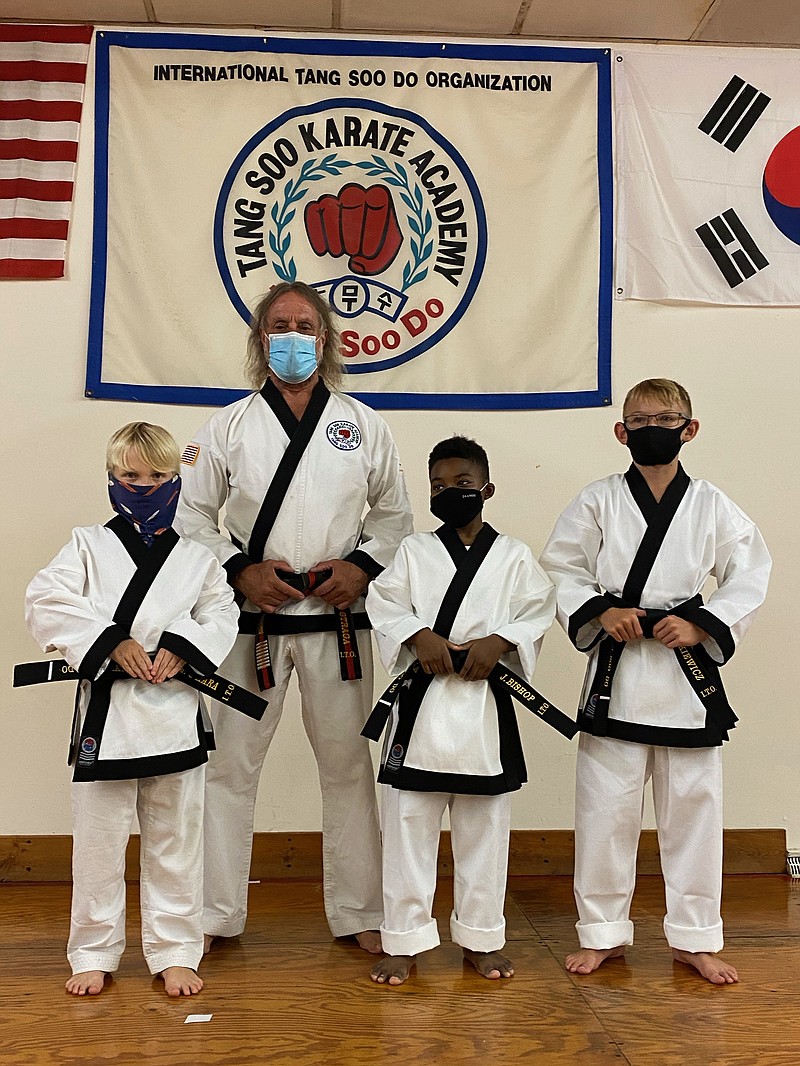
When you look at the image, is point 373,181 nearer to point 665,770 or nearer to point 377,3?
point 377,3

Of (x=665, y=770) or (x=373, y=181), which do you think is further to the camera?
(x=373, y=181)

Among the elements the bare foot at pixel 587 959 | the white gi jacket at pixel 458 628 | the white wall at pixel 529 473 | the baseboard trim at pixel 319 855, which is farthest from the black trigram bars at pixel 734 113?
the bare foot at pixel 587 959

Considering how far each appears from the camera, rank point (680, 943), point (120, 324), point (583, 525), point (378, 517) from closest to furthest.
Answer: point (680, 943)
point (583, 525)
point (378, 517)
point (120, 324)

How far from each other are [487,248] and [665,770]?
78.7 inches

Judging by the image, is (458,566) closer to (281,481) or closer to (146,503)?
(281,481)

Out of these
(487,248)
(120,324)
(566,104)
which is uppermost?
(566,104)

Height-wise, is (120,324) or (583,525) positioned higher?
(120,324)

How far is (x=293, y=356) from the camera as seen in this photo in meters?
2.83

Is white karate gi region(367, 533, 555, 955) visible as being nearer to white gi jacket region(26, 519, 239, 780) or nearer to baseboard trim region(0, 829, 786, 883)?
white gi jacket region(26, 519, 239, 780)

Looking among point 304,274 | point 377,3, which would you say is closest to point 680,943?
point 304,274

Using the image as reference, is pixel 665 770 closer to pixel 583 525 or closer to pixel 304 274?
pixel 583 525

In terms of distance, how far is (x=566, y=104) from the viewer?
12.3 feet

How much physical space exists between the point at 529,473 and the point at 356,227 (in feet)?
3.58

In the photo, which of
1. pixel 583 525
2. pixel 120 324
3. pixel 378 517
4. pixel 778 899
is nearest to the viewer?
pixel 583 525
